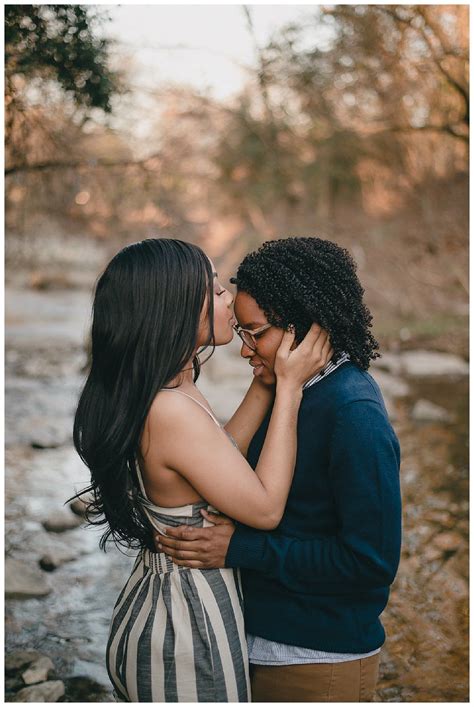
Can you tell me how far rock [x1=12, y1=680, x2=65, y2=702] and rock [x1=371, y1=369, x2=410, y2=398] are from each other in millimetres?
7489

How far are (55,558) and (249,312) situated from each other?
3.84 metres

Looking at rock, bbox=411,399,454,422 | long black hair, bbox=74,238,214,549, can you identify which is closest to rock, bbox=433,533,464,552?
rock, bbox=411,399,454,422

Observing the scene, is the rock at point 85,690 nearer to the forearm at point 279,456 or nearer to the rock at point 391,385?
the forearm at point 279,456

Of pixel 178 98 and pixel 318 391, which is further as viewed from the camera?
pixel 178 98

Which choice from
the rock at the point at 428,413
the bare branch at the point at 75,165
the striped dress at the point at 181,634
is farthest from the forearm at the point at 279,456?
the rock at the point at 428,413

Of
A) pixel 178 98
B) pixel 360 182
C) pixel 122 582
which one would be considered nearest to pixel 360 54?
pixel 178 98

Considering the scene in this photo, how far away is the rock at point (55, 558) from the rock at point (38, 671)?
1.28m

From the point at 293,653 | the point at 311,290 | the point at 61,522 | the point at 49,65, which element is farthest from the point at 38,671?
the point at 49,65

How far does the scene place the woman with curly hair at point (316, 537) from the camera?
1970mm

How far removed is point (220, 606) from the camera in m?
2.09

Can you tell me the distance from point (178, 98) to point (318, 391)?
763 cm

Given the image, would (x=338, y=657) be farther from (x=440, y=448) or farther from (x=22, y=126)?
(x=440, y=448)

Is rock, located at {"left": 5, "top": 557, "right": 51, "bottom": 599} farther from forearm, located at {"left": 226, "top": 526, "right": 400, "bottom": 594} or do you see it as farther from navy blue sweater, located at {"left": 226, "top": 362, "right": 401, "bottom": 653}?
forearm, located at {"left": 226, "top": 526, "right": 400, "bottom": 594}

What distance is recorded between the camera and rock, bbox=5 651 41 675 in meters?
3.89
